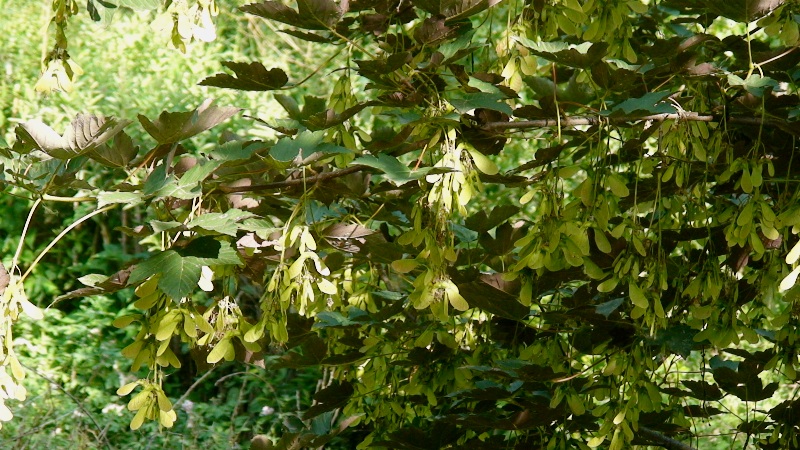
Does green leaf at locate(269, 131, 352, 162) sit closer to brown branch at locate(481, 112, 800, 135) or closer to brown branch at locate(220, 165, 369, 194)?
brown branch at locate(220, 165, 369, 194)

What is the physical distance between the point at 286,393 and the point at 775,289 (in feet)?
9.35

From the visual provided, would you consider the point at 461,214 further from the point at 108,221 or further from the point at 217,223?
the point at 108,221

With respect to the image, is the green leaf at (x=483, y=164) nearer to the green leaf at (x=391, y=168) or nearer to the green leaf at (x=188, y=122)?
the green leaf at (x=391, y=168)

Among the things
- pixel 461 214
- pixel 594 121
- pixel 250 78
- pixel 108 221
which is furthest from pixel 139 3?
pixel 108 221

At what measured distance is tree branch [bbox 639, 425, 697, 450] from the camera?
1.75 metres

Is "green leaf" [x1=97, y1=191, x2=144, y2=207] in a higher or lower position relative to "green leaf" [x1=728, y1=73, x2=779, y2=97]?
lower

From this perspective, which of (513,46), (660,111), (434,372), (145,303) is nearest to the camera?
(145,303)

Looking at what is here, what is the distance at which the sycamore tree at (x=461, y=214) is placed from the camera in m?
1.19

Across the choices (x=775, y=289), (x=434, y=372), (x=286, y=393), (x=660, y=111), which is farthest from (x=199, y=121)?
(x=286, y=393)

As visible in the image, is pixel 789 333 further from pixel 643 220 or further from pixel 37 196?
pixel 37 196

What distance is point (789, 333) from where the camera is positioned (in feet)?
5.03

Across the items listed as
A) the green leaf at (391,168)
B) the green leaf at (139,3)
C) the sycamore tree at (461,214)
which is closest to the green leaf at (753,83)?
the sycamore tree at (461,214)

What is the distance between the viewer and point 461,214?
1.25 meters

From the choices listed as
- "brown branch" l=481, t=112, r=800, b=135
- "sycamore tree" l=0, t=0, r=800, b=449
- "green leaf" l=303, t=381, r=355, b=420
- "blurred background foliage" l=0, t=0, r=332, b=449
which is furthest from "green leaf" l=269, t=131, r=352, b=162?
"blurred background foliage" l=0, t=0, r=332, b=449
